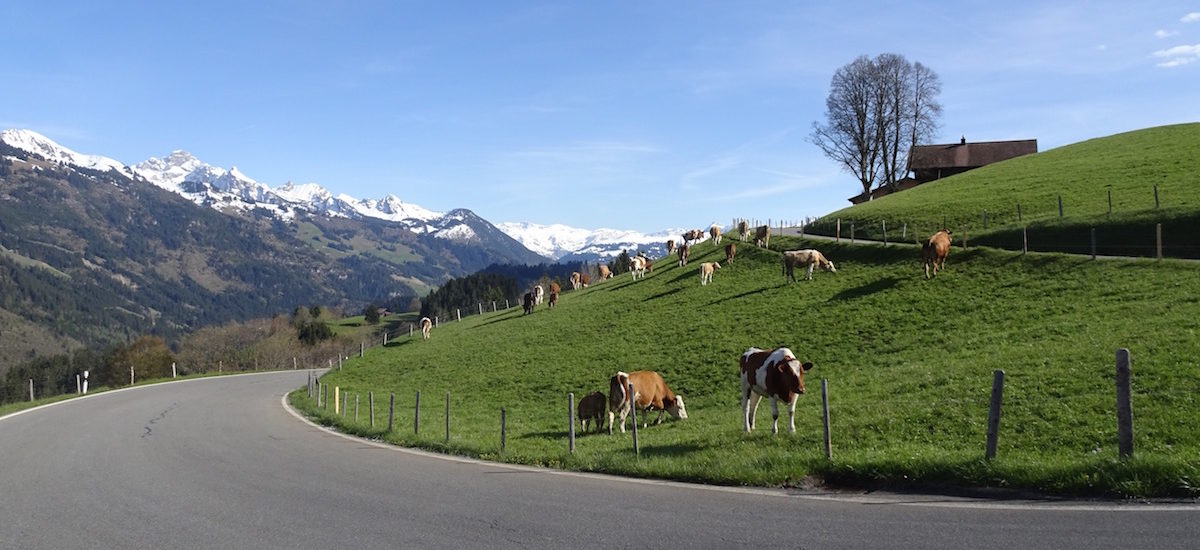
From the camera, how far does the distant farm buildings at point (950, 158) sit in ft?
328

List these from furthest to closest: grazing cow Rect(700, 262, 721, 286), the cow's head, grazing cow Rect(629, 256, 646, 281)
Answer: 1. grazing cow Rect(629, 256, 646, 281)
2. grazing cow Rect(700, 262, 721, 286)
3. the cow's head

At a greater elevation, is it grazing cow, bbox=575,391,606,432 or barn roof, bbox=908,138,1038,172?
barn roof, bbox=908,138,1038,172

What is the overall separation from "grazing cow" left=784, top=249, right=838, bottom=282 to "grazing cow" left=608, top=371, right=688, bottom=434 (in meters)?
25.6

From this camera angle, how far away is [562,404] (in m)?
31.6

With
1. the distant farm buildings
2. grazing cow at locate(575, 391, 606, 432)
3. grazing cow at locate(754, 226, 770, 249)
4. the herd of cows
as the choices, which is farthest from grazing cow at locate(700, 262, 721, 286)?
the distant farm buildings

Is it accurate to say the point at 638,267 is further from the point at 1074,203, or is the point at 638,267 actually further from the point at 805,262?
the point at 1074,203

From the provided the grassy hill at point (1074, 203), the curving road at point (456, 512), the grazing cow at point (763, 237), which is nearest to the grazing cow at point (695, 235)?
the grassy hill at point (1074, 203)

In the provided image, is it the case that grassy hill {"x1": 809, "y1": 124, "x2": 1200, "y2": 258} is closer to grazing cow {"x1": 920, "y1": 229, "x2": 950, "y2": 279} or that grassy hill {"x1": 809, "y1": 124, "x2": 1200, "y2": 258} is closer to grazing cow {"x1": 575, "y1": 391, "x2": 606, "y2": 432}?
grazing cow {"x1": 920, "y1": 229, "x2": 950, "y2": 279}

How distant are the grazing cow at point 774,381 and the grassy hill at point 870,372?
738mm

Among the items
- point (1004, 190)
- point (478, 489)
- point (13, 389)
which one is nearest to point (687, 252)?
point (1004, 190)

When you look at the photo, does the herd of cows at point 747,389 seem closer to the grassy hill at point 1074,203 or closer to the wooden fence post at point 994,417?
the wooden fence post at point 994,417

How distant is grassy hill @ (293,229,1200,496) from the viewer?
13984 millimetres

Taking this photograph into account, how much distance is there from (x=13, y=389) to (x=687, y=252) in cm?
10941

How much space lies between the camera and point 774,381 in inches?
749
